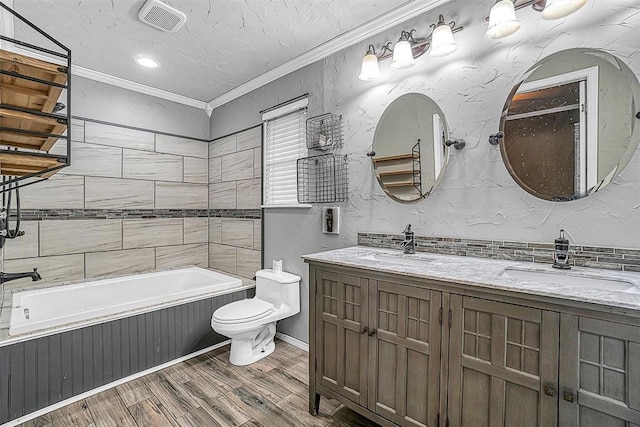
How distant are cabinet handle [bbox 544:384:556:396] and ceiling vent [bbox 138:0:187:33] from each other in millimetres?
2762

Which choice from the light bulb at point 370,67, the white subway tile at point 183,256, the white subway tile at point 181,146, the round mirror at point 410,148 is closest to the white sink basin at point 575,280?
the round mirror at point 410,148

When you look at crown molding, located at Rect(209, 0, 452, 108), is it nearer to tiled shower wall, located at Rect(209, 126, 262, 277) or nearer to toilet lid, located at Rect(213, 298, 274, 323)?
tiled shower wall, located at Rect(209, 126, 262, 277)

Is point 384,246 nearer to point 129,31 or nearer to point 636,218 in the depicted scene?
point 636,218

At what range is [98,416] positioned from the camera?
189 centimetres

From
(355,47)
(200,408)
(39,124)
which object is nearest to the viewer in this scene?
(39,124)

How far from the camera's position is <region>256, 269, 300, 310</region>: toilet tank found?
2.71 m

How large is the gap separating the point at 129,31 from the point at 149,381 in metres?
2.55

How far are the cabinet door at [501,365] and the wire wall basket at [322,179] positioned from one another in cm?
134

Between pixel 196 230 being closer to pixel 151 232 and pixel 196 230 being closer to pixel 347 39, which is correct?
pixel 151 232

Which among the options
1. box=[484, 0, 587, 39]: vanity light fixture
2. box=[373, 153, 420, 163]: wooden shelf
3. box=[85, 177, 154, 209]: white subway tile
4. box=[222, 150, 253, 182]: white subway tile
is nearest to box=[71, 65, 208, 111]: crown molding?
box=[222, 150, 253, 182]: white subway tile

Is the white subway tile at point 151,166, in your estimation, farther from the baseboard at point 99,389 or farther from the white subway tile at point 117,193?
the baseboard at point 99,389

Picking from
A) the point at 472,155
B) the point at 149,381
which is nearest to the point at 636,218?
the point at 472,155

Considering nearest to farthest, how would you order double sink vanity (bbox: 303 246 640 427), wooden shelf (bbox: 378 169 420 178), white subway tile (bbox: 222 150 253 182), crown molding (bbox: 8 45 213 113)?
double sink vanity (bbox: 303 246 640 427) < wooden shelf (bbox: 378 169 420 178) < crown molding (bbox: 8 45 213 113) < white subway tile (bbox: 222 150 253 182)

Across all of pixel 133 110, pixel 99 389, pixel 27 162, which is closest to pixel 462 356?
pixel 27 162
